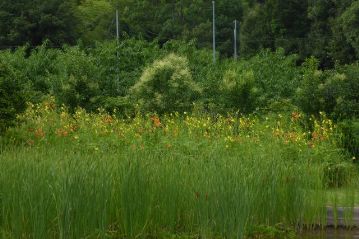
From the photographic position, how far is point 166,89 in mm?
19141

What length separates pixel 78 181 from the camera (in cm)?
784

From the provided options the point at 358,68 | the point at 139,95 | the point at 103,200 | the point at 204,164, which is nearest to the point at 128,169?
the point at 103,200

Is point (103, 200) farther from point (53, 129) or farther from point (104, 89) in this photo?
point (104, 89)

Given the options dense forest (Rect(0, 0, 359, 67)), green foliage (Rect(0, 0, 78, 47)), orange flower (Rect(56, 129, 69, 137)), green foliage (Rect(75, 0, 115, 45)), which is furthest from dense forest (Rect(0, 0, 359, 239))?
green foliage (Rect(75, 0, 115, 45))

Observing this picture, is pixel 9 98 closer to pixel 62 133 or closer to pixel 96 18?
pixel 62 133

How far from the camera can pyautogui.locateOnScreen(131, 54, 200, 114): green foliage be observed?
61.5 ft

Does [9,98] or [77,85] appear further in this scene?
[77,85]

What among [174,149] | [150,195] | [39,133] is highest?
[39,133]

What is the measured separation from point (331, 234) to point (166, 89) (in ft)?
32.8

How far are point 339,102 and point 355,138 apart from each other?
1.03 m

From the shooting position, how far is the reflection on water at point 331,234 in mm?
9562

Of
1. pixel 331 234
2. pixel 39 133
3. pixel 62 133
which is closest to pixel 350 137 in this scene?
pixel 331 234

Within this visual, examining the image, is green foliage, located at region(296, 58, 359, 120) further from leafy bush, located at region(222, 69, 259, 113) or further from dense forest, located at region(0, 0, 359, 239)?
leafy bush, located at region(222, 69, 259, 113)

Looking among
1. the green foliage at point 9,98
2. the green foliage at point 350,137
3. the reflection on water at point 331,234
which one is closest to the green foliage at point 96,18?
the green foliage at point 9,98
